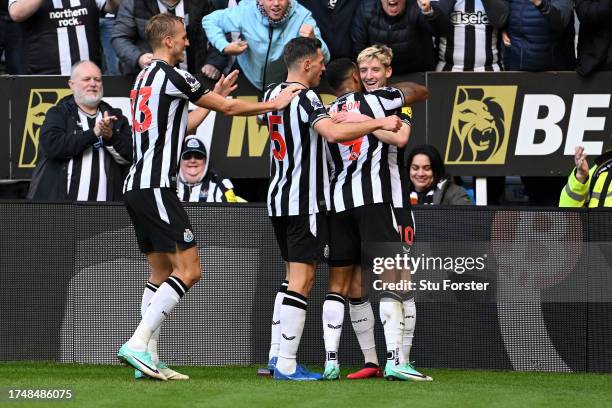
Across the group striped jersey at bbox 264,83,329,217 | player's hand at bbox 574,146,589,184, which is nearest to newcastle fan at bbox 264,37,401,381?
striped jersey at bbox 264,83,329,217

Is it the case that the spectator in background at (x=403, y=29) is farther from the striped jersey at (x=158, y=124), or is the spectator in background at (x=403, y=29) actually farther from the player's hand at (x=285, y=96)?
the striped jersey at (x=158, y=124)

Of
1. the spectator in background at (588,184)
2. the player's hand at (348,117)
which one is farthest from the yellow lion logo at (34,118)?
the spectator in background at (588,184)

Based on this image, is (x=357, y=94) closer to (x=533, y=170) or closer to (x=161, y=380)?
(x=161, y=380)

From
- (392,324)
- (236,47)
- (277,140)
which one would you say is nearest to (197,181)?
(236,47)

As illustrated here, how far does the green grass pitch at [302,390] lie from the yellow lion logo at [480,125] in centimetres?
244

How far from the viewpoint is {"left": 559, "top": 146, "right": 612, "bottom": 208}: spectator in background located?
407 inches

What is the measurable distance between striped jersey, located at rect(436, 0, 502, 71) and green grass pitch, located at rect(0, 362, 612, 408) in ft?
10.5

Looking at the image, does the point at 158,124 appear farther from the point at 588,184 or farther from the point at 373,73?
the point at 588,184

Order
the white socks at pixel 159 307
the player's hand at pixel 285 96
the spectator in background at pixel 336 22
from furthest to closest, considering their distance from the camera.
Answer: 1. the spectator in background at pixel 336 22
2. the player's hand at pixel 285 96
3. the white socks at pixel 159 307

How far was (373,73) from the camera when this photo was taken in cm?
884

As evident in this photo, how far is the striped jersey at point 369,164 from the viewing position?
28.6 feet

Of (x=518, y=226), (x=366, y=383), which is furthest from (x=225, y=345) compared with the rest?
(x=518, y=226)

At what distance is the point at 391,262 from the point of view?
874 centimetres

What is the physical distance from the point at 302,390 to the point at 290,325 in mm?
679
